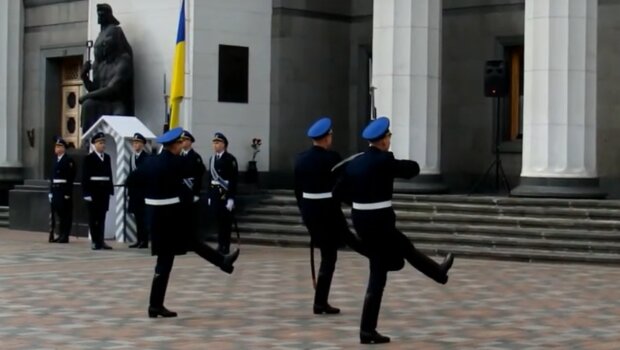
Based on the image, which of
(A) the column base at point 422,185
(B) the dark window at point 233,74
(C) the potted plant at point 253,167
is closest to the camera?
(A) the column base at point 422,185

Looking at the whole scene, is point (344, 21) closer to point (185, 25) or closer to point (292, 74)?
point (292, 74)

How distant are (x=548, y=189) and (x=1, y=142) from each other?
50.4 feet

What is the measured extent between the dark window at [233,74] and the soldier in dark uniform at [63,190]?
3.88 m

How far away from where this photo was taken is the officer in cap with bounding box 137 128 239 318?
44.9ft

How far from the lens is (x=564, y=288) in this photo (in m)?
16.9

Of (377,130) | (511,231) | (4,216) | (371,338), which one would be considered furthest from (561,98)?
(4,216)

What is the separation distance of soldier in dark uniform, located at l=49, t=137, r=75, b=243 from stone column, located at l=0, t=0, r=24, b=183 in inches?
349

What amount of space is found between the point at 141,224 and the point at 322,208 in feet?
32.9

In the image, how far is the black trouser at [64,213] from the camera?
24578 millimetres

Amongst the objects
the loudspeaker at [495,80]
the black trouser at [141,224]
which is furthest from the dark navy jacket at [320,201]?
the loudspeaker at [495,80]

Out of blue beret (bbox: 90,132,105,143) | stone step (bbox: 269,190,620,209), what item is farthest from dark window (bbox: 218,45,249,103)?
stone step (bbox: 269,190,620,209)

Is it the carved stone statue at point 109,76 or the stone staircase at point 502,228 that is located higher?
the carved stone statue at point 109,76

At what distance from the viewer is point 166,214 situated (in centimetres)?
1380

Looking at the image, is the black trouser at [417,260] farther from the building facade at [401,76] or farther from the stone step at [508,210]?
the building facade at [401,76]
